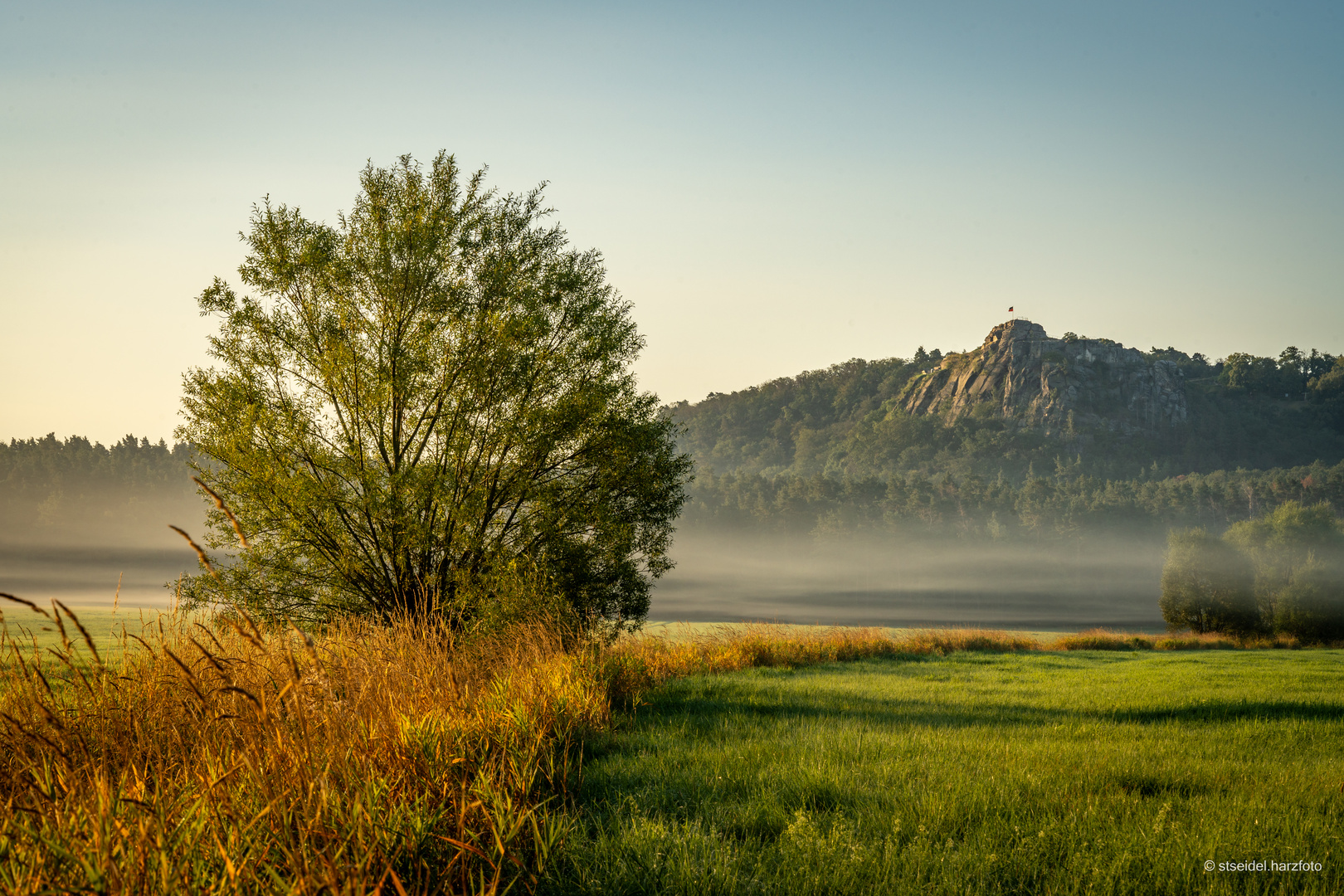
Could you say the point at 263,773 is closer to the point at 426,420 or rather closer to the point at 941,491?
the point at 426,420

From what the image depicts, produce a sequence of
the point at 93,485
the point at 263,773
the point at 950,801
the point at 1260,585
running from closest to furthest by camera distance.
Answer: the point at 263,773 → the point at 950,801 → the point at 1260,585 → the point at 93,485

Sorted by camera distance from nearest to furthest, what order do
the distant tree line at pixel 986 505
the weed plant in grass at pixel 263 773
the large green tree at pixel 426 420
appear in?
the weed plant in grass at pixel 263 773 → the large green tree at pixel 426 420 → the distant tree line at pixel 986 505

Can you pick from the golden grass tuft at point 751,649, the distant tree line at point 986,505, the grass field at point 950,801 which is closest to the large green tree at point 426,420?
the golden grass tuft at point 751,649

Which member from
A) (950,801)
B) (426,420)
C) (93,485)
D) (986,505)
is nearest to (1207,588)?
(426,420)

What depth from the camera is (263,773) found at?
3.29 metres

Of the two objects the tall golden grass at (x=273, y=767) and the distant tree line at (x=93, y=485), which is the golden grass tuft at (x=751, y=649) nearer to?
the tall golden grass at (x=273, y=767)

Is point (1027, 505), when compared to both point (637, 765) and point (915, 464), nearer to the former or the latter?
point (915, 464)

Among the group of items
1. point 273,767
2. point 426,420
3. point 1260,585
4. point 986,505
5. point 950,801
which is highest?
point 426,420

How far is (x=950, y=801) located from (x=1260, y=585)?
6498 centimetres

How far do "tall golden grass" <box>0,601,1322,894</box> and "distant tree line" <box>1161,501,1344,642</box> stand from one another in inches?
2387

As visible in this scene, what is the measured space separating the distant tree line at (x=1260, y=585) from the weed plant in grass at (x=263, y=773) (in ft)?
203

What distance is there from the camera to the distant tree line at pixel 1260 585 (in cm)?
4900

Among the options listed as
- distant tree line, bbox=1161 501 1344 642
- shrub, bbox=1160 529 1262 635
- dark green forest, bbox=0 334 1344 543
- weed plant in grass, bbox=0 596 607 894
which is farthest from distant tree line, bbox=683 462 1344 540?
weed plant in grass, bbox=0 596 607 894

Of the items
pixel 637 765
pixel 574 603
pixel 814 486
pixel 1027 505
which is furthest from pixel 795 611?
pixel 637 765
